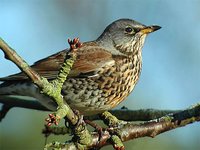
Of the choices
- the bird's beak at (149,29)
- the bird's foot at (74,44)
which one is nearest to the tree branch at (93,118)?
the bird's foot at (74,44)

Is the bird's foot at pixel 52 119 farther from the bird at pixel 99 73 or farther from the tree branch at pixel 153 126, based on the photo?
the bird at pixel 99 73

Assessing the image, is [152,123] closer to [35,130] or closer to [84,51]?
[84,51]

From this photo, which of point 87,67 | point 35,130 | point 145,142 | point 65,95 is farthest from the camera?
point 35,130

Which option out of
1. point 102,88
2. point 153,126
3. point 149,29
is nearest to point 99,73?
point 102,88

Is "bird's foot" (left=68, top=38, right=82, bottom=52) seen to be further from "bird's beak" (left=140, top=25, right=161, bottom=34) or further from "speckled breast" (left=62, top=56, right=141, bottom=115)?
"bird's beak" (left=140, top=25, right=161, bottom=34)

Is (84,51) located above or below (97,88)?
above

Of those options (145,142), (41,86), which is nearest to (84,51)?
(145,142)

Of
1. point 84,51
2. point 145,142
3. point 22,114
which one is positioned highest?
point 84,51
